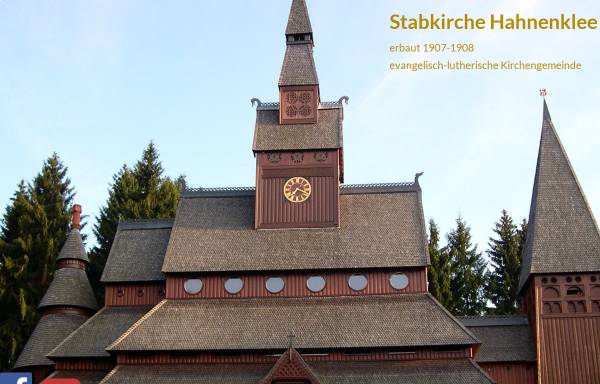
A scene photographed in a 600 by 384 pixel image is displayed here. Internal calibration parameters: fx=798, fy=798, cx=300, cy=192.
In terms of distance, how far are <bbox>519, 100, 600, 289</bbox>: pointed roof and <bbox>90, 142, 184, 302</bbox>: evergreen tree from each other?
26.7m

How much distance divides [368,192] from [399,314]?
862cm

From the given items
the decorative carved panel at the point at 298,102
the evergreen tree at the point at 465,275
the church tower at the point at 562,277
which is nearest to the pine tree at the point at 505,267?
the evergreen tree at the point at 465,275

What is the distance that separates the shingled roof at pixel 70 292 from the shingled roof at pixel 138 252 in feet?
6.38

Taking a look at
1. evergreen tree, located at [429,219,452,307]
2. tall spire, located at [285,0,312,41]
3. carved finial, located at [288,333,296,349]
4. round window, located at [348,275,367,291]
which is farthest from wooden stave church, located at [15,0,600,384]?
evergreen tree, located at [429,219,452,307]

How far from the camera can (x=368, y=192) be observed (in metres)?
43.3

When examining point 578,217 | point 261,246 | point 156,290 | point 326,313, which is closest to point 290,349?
point 326,313

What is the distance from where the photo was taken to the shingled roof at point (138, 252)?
4125 centimetres

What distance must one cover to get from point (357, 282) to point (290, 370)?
7108mm

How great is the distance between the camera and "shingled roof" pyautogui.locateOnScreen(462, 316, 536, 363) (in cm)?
3903

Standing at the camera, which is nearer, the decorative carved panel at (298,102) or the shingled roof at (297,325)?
the shingled roof at (297,325)

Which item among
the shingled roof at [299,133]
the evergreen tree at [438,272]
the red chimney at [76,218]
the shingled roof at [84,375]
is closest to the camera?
the shingled roof at [84,375]

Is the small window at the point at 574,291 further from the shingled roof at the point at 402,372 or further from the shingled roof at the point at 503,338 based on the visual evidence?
the shingled roof at the point at 402,372

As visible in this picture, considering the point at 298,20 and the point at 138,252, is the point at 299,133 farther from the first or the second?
the point at 138,252

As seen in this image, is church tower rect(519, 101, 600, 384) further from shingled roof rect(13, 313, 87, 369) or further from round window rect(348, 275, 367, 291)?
shingled roof rect(13, 313, 87, 369)
